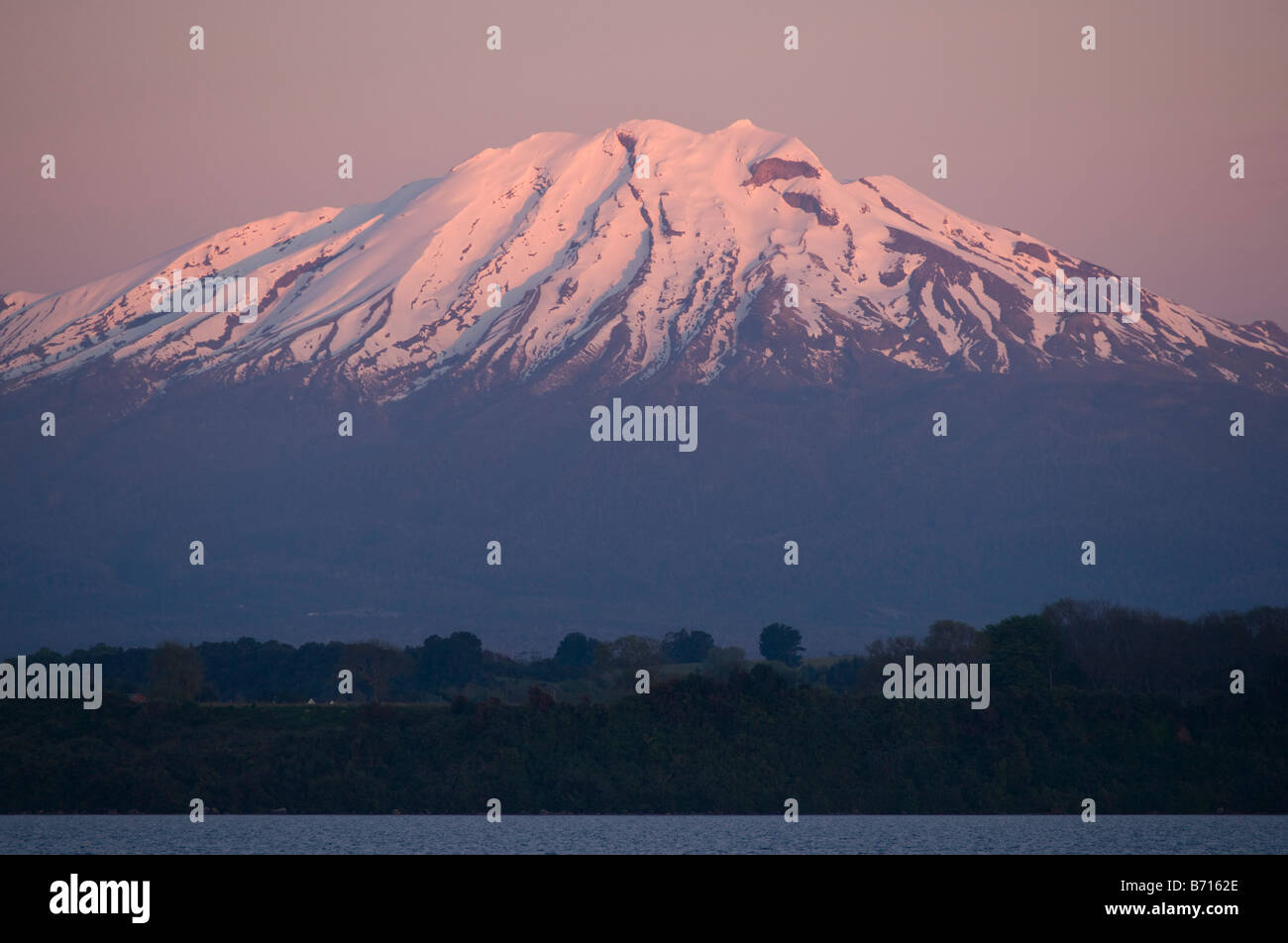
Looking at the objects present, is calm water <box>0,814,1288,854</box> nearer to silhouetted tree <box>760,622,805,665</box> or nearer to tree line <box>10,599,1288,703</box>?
tree line <box>10,599,1288,703</box>

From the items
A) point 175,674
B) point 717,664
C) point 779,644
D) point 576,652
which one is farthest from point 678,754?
point 779,644

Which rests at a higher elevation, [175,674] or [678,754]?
[175,674]

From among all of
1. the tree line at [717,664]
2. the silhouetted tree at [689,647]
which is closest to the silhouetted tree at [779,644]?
the tree line at [717,664]

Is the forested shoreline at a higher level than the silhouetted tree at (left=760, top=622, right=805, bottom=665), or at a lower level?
lower

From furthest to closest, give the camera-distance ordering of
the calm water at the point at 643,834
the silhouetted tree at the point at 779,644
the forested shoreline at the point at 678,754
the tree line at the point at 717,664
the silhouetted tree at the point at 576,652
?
the silhouetted tree at the point at 779,644 < the silhouetted tree at the point at 576,652 < the tree line at the point at 717,664 < the forested shoreline at the point at 678,754 < the calm water at the point at 643,834

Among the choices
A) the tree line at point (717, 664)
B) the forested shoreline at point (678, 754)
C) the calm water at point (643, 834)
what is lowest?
the calm water at point (643, 834)

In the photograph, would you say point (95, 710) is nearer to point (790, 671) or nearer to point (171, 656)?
point (171, 656)

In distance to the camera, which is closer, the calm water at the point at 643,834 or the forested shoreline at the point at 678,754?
the calm water at the point at 643,834

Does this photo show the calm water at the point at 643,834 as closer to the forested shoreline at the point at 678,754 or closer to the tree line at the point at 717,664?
the forested shoreline at the point at 678,754

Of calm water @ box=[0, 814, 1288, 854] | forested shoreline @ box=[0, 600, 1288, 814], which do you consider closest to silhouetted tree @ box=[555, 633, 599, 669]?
forested shoreline @ box=[0, 600, 1288, 814]

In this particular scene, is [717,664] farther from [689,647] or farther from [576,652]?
[689,647]
